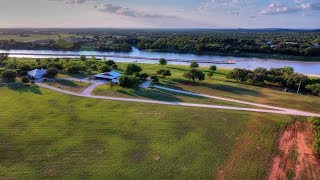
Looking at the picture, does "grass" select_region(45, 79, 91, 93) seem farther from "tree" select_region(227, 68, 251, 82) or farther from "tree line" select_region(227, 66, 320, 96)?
"tree line" select_region(227, 66, 320, 96)

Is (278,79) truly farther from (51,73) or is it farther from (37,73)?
(37,73)

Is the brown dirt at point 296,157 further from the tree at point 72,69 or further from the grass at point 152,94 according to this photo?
the tree at point 72,69

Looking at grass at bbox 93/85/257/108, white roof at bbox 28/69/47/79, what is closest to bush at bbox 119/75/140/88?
grass at bbox 93/85/257/108

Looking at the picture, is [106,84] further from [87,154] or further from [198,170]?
[198,170]

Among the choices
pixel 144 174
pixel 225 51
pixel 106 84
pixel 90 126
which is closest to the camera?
pixel 144 174

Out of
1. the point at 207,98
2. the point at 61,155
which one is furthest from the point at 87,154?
the point at 207,98

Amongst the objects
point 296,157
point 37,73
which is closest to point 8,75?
point 37,73
